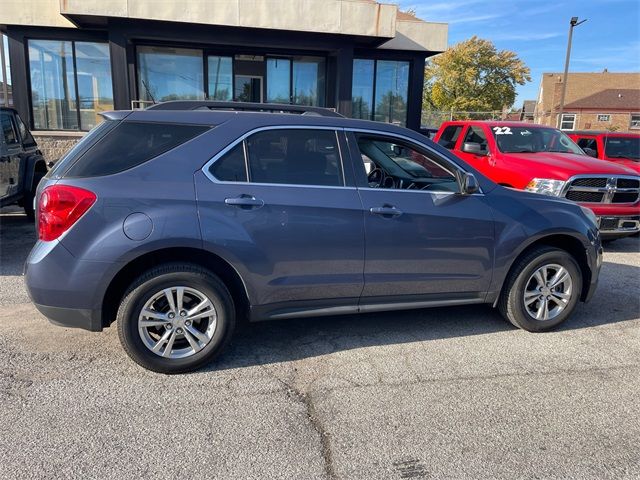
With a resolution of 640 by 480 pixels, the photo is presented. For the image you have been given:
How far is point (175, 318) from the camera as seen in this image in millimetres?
3514

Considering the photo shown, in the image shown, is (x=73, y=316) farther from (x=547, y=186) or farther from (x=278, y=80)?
(x=278, y=80)

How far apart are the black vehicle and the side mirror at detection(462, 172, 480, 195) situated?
6401 mm

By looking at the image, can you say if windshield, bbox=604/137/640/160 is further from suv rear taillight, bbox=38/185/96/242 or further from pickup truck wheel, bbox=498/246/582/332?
suv rear taillight, bbox=38/185/96/242

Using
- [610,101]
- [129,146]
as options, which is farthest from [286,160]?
[610,101]

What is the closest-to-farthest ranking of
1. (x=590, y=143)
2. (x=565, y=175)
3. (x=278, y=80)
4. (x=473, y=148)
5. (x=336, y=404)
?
(x=336, y=404)
(x=565, y=175)
(x=473, y=148)
(x=590, y=143)
(x=278, y=80)

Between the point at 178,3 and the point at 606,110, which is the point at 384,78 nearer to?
the point at 178,3

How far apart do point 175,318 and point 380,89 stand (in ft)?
48.0

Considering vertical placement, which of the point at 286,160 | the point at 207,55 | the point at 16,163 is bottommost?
the point at 16,163

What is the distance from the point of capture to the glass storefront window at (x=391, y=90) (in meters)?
16.6

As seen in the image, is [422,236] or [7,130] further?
[7,130]

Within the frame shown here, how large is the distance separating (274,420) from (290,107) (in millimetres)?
2505

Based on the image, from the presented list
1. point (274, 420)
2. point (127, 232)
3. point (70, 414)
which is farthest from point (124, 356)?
point (274, 420)

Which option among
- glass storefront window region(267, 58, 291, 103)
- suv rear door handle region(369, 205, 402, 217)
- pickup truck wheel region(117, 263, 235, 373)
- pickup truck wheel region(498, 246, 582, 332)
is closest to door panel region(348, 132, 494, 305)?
suv rear door handle region(369, 205, 402, 217)

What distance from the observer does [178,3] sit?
42.0 ft
